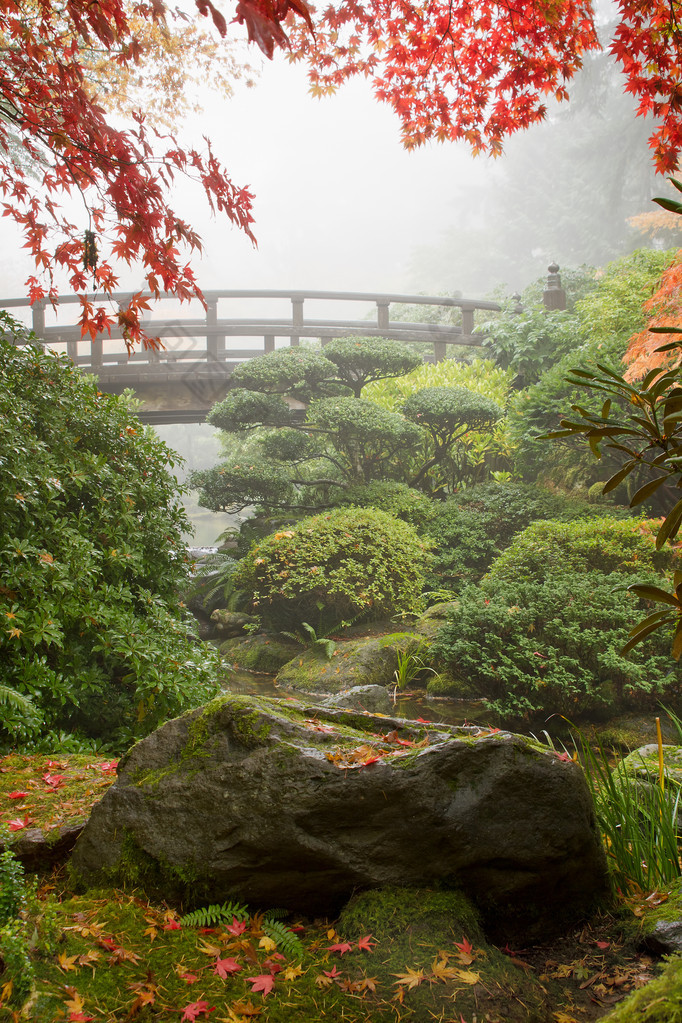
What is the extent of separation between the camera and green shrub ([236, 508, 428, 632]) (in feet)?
24.3

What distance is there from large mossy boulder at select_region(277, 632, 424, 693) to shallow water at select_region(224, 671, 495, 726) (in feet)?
0.51

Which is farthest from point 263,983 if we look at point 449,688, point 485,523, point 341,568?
point 485,523

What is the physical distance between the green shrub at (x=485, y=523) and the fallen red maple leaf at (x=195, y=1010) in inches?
268

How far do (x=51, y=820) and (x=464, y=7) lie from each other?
4.54m

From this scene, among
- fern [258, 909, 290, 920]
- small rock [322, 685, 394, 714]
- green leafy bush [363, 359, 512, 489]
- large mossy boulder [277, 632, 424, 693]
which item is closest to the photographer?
fern [258, 909, 290, 920]

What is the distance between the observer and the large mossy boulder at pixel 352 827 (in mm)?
1825

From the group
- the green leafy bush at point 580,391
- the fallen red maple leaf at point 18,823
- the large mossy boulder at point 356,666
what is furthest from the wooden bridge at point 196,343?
the fallen red maple leaf at point 18,823

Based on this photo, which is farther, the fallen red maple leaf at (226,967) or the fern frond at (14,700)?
the fern frond at (14,700)

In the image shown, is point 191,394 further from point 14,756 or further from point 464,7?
point 14,756

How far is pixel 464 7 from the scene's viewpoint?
3668 mm

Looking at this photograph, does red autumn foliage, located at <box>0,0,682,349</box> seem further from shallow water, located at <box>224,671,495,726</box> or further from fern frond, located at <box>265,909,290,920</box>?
shallow water, located at <box>224,671,495,726</box>

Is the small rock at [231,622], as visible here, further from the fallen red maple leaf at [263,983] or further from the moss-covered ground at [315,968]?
the fallen red maple leaf at [263,983]

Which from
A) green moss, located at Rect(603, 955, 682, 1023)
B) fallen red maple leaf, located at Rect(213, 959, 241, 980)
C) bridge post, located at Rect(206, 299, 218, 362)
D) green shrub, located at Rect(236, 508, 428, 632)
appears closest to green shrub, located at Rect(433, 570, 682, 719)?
green shrub, located at Rect(236, 508, 428, 632)

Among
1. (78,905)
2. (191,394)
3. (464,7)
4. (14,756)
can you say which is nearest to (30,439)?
(14,756)
